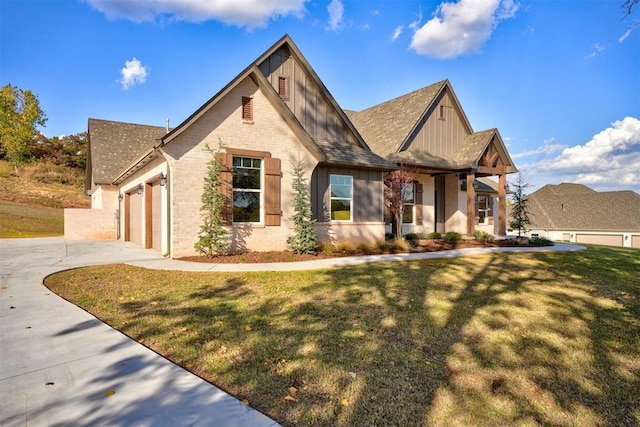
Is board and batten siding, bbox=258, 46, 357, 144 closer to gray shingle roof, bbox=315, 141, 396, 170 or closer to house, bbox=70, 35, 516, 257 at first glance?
house, bbox=70, 35, 516, 257

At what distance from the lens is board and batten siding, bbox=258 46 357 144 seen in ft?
44.5

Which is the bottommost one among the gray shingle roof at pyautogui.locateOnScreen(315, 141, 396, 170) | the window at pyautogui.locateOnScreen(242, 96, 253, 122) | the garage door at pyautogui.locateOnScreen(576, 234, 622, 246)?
the garage door at pyautogui.locateOnScreen(576, 234, 622, 246)

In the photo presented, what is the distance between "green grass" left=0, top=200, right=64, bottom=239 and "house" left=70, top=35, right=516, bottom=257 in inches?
194

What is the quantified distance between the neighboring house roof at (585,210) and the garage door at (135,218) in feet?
125

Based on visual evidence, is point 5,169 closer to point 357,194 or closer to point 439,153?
point 357,194

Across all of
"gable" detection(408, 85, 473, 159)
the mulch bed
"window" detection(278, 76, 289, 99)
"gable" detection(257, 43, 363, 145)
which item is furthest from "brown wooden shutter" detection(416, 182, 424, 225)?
"window" detection(278, 76, 289, 99)

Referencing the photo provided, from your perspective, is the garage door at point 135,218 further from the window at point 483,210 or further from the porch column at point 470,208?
the window at point 483,210

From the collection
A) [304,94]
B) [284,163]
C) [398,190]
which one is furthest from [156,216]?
[398,190]

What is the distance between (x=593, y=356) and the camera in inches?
151

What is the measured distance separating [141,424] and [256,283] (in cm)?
460

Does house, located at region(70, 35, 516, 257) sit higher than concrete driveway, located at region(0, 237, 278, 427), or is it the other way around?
house, located at region(70, 35, 516, 257)

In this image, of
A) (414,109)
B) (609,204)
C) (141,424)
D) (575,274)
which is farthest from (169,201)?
(609,204)

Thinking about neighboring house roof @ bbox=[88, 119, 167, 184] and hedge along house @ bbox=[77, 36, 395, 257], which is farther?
neighboring house roof @ bbox=[88, 119, 167, 184]

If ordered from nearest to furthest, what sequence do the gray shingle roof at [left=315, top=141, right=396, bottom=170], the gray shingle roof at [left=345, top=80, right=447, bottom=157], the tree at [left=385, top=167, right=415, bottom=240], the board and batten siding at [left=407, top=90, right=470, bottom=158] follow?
the gray shingle roof at [left=315, top=141, right=396, bottom=170], the tree at [left=385, top=167, right=415, bottom=240], the gray shingle roof at [left=345, top=80, right=447, bottom=157], the board and batten siding at [left=407, top=90, right=470, bottom=158]
